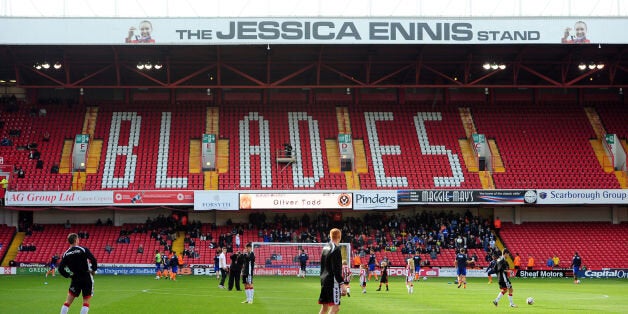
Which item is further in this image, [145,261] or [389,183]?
→ [389,183]

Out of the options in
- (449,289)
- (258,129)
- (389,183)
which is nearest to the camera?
(449,289)

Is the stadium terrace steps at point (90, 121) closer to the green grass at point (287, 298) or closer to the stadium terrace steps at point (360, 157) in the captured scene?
the green grass at point (287, 298)

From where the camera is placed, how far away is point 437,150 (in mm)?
50750

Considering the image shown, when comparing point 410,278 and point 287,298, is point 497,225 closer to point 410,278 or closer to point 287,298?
point 410,278

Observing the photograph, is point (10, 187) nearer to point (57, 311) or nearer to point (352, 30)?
point (352, 30)

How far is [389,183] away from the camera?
157 ft

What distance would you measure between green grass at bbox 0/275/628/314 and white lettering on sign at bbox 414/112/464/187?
11.4 metres

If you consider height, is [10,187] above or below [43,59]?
below

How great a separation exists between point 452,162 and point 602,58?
11.3 metres

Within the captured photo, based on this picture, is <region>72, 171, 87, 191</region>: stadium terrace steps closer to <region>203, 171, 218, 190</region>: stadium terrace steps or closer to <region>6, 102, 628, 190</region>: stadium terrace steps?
<region>6, 102, 628, 190</region>: stadium terrace steps

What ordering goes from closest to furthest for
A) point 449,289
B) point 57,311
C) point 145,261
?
point 57,311, point 449,289, point 145,261

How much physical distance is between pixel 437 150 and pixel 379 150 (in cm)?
370

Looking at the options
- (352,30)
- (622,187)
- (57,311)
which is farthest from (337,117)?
(57,311)

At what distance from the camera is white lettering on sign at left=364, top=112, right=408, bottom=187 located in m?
47.9
